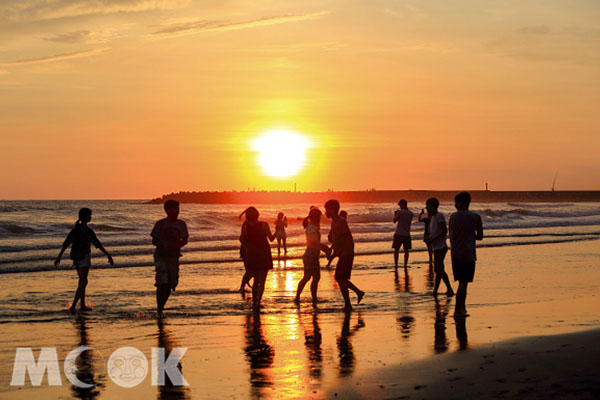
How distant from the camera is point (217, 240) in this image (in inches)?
1565

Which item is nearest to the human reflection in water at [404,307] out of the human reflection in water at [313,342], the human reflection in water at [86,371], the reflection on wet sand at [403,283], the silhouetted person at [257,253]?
the reflection on wet sand at [403,283]

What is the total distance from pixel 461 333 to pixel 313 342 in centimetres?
215

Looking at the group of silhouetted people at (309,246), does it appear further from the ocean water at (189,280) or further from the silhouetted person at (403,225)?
the silhouetted person at (403,225)

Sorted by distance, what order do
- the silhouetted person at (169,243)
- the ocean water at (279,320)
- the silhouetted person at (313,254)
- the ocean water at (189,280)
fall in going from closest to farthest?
the ocean water at (279,320) → the silhouetted person at (169,243) → the silhouetted person at (313,254) → the ocean water at (189,280)

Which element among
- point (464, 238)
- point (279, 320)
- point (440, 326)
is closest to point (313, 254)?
point (279, 320)

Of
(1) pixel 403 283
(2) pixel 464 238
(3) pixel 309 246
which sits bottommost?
(1) pixel 403 283

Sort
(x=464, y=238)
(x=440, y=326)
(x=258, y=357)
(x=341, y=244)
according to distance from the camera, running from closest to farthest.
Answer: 1. (x=258, y=357)
2. (x=440, y=326)
3. (x=464, y=238)
4. (x=341, y=244)

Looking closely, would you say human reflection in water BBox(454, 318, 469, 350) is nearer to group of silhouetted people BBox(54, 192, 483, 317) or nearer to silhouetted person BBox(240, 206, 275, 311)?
group of silhouetted people BBox(54, 192, 483, 317)

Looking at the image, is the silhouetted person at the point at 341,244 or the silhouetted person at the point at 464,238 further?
the silhouetted person at the point at 341,244

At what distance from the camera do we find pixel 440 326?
11031mm

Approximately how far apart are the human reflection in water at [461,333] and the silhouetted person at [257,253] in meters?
3.70

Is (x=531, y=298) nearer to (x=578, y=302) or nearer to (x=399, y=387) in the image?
(x=578, y=302)

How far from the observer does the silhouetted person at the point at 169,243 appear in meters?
12.1

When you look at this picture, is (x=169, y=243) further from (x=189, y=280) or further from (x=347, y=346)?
(x=189, y=280)
